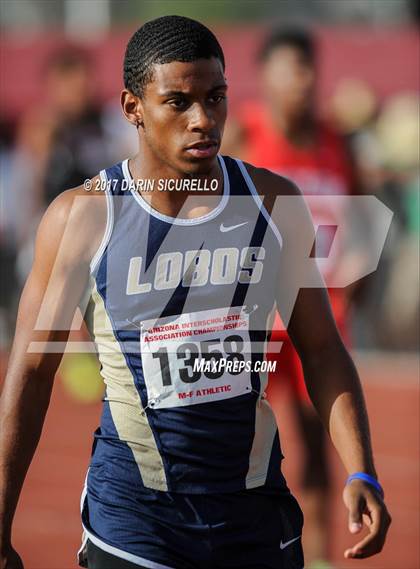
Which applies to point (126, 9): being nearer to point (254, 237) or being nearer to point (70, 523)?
point (70, 523)

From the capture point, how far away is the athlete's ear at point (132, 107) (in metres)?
3.43

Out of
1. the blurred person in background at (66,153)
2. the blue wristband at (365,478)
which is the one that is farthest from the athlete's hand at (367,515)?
the blurred person in background at (66,153)

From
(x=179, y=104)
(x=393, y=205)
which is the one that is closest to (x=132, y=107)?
(x=179, y=104)

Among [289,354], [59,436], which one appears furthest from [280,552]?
[59,436]

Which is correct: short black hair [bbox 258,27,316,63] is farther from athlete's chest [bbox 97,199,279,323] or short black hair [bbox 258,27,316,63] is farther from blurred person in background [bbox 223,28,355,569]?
athlete's chest [bbox 97,199,279,323]

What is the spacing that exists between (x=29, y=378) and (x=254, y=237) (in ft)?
2.38

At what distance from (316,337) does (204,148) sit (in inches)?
25.1

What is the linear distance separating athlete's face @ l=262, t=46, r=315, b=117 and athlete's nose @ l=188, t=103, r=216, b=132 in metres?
3.32

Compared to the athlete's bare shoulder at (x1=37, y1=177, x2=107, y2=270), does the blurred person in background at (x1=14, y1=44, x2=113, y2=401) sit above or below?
above

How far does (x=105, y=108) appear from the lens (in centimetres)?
1451

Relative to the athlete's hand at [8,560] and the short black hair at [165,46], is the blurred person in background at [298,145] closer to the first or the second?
the short black hair at [165,46]

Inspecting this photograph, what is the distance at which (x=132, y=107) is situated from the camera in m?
3.46

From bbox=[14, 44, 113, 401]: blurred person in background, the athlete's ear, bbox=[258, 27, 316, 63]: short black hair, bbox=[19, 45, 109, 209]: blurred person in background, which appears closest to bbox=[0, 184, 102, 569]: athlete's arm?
the athlete's ear

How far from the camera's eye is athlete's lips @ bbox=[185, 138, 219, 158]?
3.25m
